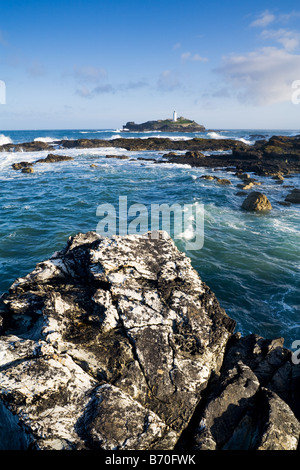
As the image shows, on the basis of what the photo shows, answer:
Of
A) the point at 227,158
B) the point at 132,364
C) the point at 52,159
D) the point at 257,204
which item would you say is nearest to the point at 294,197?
the point at 257,204

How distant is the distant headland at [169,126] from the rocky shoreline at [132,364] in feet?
546

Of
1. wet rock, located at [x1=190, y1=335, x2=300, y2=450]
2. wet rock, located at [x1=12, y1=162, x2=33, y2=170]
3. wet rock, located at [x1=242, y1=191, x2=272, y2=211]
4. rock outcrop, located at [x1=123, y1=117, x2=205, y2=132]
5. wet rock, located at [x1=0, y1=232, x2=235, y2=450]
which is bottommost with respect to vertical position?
wet rock, located at [x1=190, y1=335, x2=300, y2=450]

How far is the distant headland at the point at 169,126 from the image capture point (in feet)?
521

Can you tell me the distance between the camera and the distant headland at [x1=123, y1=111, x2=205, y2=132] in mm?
158875

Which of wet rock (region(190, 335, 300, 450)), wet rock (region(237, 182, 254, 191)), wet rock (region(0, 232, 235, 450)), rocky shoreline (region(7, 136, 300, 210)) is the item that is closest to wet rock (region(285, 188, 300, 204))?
rocky shoreline (region(7, 136, 300, 210))

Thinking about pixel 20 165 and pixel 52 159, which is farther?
pixel 52 159

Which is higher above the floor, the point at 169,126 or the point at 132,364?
the point at 169,126

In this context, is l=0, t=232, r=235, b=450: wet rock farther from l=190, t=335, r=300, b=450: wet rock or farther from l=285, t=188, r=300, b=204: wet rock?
l=285, t=188, r=300, b=204: wet rock

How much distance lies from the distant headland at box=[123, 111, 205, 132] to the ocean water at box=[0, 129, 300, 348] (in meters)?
140

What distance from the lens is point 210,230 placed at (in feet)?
48.7

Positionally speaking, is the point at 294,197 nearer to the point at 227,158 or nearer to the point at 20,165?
the point at 227,158

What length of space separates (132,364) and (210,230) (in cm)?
1179

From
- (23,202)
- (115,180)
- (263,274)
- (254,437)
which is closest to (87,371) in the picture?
(254,437)

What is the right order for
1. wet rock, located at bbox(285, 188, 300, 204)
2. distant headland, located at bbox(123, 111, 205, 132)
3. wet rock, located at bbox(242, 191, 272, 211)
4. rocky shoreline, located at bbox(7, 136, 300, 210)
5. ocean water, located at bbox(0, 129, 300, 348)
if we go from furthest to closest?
distant headland, located at bbox(123, 111, 205, 132), rocky shoreline, located at bbox(7, 136, 300, 210), wet rock, located at bbox(285, 188, 300, 204), wet rock, located at bbox(242, 191, 272, 211), ocean water, located at bbox(0, 129, 300, 348)
